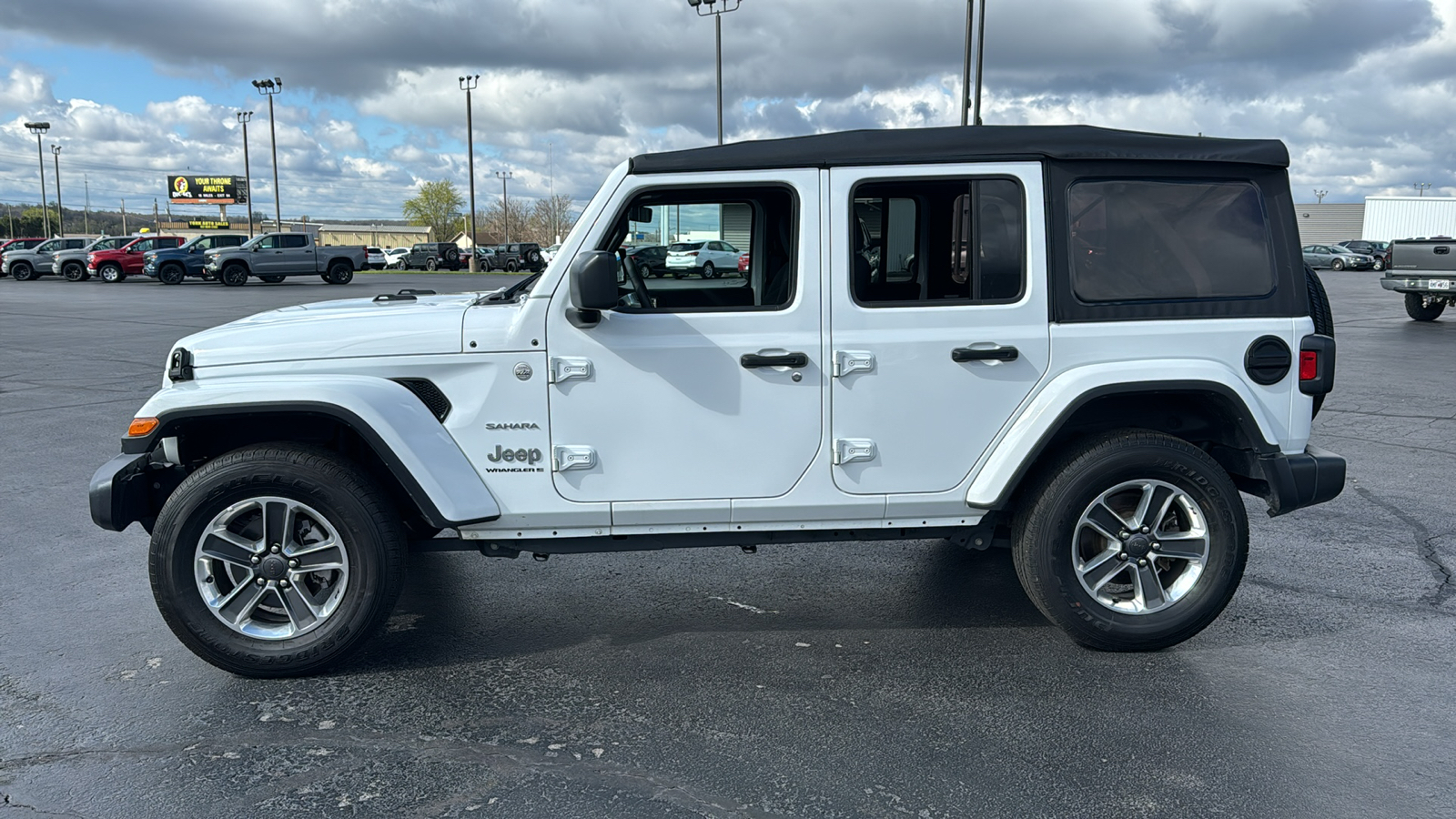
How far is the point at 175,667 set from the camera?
408 centimetres

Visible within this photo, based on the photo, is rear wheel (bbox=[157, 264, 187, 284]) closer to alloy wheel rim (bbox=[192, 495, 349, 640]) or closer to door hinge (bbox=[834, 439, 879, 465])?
alloy wheel rim (bbox=[192, 495, 349, 640])

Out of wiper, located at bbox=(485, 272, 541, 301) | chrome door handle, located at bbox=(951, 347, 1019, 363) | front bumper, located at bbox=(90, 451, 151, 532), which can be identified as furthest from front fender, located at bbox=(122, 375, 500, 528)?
chrome door handle, located at bbox=(951, 347, 1019, 363)

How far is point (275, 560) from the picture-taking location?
395 cm

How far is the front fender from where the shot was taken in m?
3.78

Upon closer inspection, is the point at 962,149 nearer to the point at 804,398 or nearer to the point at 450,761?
the point at 804,398

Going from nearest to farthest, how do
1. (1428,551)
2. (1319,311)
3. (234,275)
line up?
(1319,311)
(1428,551)
(234,275)

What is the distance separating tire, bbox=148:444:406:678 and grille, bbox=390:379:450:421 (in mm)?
355

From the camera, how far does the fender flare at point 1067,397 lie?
→ 397 cm

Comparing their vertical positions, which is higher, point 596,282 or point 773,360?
point 596,282

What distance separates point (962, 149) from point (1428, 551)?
11.4ft

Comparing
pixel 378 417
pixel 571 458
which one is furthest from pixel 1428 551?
pixel 378 417

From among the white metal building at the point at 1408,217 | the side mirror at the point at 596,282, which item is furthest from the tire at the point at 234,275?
the white metal building at the point at 1408,217

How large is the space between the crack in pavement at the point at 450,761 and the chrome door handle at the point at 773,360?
147 cm

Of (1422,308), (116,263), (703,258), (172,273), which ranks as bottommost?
(1422,308)
